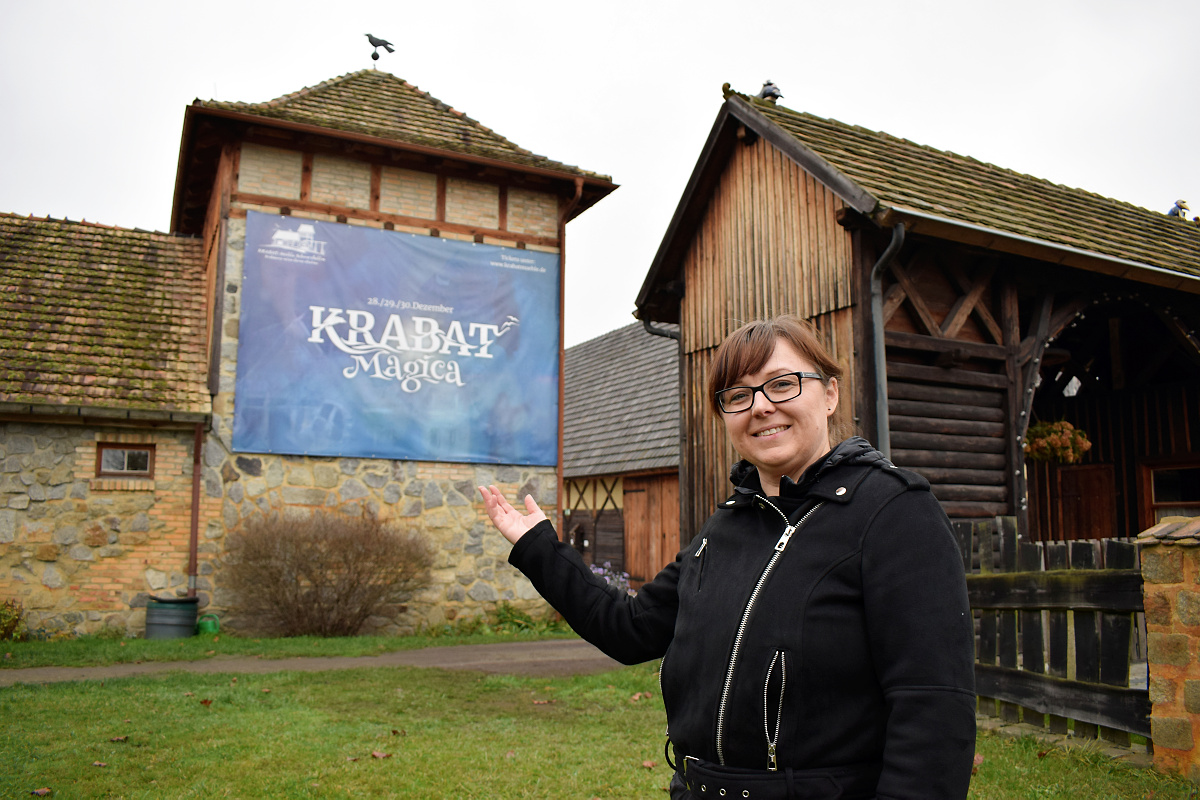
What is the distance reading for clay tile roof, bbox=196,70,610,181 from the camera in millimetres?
12742

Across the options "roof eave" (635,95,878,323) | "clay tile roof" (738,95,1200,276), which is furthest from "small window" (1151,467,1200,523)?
"roof eave" (635,95,878,323)

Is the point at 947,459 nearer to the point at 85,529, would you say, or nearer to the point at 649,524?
the point at 649,524

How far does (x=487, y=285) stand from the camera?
1373 cm

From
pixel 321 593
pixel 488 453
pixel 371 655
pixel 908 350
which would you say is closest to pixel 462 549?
pixel 488 453

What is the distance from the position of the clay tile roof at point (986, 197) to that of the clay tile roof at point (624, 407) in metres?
7.59

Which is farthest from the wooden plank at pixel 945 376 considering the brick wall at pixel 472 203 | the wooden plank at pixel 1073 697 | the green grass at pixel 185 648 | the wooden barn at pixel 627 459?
the wooden barn at pixel 627 459

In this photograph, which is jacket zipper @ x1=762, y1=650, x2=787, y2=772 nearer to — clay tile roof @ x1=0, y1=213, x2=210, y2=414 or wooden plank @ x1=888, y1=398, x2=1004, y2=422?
wooden plank @ x1=888, y1=398, x2=1004, y2=422

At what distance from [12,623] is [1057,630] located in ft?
37.2

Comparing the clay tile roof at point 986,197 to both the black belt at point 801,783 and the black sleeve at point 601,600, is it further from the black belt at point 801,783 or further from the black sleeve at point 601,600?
the black belt at point 801,783

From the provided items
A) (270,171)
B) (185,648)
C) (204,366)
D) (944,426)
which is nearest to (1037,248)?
(944,426)

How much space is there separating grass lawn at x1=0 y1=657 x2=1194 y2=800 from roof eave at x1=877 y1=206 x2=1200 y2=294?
4145 millimetres

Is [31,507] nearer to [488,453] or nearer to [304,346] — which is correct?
[304,346]

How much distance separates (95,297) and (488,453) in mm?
6211

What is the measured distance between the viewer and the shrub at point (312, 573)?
11.2 metres
